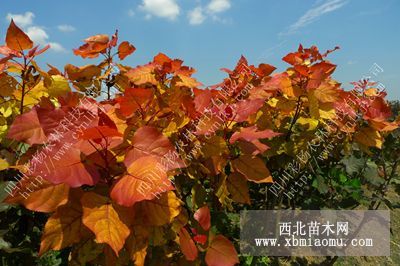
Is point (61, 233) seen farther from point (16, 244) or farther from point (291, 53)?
point (291, 53)

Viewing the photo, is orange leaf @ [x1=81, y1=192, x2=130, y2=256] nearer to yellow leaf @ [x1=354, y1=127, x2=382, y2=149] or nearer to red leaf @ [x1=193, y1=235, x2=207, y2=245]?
red leaf @ [x1=193, y1=235, x2=207, y2=245]

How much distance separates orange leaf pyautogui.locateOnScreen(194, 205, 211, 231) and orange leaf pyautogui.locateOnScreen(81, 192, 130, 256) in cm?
41

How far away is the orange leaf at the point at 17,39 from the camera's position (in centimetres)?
115

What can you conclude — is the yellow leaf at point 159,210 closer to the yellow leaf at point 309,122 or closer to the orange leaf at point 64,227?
the orange leaf at point 64,227

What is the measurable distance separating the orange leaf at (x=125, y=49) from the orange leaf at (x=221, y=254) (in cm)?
84

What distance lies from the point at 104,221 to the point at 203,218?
0.45 metres

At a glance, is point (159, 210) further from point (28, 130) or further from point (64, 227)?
point (28, 130)

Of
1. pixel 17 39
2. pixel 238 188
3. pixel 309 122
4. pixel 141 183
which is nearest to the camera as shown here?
pixel 141 183

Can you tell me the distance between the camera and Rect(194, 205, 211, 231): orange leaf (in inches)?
47.7

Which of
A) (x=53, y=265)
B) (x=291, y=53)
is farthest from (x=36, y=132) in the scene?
(x=291, y=53)

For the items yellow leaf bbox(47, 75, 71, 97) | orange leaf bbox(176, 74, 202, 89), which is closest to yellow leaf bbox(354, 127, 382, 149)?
orange leaf bbox(176, 74, 202, 89)

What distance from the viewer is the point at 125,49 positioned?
1533 mm

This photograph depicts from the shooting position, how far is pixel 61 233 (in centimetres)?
91

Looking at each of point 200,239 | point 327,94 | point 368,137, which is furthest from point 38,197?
point 368,137
